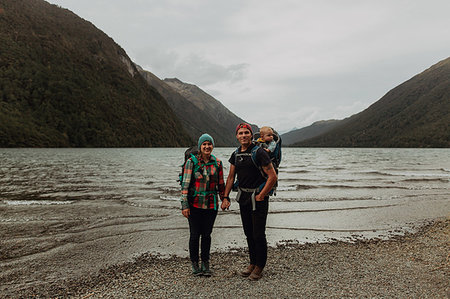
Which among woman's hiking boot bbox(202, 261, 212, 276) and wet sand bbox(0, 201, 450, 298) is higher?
woman's hiking boot bbox(202, 261, 212, 276)

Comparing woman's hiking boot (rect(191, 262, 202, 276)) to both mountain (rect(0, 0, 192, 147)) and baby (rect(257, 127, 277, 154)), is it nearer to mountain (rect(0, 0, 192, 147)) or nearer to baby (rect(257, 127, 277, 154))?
baby (rect(257, 127, 277, 154))

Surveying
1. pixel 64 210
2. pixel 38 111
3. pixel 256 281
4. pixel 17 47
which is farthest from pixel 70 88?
pixel 256 281

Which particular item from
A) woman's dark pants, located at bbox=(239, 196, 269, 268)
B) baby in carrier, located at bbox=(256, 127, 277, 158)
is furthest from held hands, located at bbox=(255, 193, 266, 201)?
baby in carrier, located at bbox=(256, 127, 277, 158)

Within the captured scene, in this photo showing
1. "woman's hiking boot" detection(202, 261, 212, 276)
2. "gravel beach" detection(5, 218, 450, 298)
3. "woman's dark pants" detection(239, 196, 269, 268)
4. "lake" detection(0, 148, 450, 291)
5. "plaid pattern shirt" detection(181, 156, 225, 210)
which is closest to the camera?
"gravel beach" detection(5, 218, 450, 298)

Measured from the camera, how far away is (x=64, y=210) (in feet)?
38.9

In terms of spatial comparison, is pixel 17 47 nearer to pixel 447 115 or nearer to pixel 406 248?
pixel 406 248

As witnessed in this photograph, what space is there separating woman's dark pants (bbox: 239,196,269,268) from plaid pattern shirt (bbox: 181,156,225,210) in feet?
1.92

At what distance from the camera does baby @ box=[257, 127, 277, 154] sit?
489cm

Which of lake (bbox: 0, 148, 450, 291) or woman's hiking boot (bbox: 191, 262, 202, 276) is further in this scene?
lake (bbox: 0, 148, 450, 291)

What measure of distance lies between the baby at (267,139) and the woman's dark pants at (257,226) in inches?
35.0

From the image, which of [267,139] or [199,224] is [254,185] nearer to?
[267,139]

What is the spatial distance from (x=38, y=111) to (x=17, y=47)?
161 feet

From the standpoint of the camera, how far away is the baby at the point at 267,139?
4895mm

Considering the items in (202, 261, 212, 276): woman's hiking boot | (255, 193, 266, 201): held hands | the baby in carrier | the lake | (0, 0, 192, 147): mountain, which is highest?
(0, 0, 192, 147): mountain
